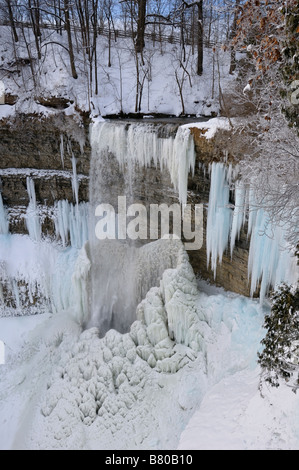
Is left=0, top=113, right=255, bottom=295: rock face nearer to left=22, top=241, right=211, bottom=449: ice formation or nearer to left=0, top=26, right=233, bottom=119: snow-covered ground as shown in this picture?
left=0, top=26, right=233, bottom=119: snow-covered ground

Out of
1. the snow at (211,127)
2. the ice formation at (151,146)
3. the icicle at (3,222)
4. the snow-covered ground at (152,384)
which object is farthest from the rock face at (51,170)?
the snow-covered ground at (152,384)

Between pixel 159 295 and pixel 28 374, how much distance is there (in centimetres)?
439

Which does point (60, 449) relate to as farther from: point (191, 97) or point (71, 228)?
point (191, 97)

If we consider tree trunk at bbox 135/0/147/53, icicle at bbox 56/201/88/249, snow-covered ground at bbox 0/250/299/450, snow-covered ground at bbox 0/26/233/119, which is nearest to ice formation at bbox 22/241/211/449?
snow-covered ground at bbox 0/250/299/450

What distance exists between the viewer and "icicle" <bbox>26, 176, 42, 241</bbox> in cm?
1149

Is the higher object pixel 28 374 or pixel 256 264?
pixel 256 264

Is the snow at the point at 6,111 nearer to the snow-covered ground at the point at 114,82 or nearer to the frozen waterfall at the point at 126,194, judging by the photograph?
the snow-covered ground at the point at 114,82

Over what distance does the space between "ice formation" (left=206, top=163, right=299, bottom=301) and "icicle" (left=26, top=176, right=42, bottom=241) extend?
20.9 feet

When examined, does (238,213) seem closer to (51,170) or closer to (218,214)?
(218,214)

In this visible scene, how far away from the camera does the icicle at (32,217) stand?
37.7 feet

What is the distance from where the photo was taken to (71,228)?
11477 millimetres

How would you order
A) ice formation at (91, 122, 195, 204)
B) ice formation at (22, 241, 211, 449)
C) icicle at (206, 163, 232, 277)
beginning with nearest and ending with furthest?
ice formation at (22, 241, 211, 449) → icicle at (206, 163, 232, 277) → ice formation at (91, 122, 195, 204)

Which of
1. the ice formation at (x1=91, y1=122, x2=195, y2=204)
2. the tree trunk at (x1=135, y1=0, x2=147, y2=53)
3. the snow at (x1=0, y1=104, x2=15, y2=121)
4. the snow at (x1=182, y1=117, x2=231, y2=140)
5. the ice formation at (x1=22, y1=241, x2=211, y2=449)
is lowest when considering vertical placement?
the ice formation at (x1=22, y1=241, x2=211, y2=449)
